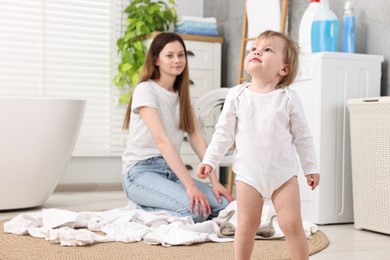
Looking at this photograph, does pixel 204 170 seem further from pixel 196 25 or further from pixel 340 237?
pixel 196 25

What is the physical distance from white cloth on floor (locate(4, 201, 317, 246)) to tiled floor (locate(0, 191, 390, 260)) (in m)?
0.15

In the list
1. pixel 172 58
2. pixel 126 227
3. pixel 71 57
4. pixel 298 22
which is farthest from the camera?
pixel 71 57

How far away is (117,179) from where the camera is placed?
14.8 ft

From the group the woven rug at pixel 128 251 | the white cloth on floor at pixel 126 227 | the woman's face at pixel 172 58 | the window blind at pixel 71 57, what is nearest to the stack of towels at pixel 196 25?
the window blind at pixel 71 57

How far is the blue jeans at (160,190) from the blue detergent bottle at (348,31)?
38.4 inches

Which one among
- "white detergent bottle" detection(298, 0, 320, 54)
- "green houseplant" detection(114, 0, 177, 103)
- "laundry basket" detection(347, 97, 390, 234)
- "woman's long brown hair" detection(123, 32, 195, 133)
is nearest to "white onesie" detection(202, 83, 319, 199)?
"laundry basket" detection(347, 97, 390, 234)

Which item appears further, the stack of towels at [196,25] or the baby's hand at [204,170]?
the stack of towels at [196,25]

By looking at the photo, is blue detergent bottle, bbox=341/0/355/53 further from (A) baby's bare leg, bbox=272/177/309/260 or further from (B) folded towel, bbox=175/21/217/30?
(A) baby's bare leg, bbox=272/177/309/260

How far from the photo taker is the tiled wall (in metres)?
2.94

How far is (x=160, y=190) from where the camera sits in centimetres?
260

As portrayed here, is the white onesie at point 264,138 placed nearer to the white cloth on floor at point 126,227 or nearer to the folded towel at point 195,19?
the white cloth on floor at point 126,227

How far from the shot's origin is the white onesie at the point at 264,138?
1532 millimetres

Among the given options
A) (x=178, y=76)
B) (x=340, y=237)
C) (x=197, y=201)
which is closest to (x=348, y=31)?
(x=178, y=76)

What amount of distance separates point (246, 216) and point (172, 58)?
130 cm
